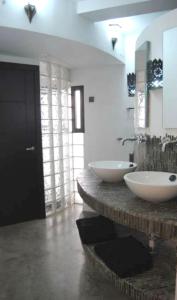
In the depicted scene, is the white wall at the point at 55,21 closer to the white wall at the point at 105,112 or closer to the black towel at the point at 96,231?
the white wall at the point at 105,112

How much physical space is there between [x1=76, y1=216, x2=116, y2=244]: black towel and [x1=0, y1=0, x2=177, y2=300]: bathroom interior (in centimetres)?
1

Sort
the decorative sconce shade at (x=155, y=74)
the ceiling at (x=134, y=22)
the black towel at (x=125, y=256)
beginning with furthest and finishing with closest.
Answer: the ceiling at (x=134, y=22) < the decorative sconce shade at (x=155, y=74) < the black towel at (x=125, y=256)

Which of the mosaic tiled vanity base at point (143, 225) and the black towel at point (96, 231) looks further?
the black towel at point (96, 231)

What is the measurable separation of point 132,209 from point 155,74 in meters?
1.24

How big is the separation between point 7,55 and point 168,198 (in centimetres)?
267

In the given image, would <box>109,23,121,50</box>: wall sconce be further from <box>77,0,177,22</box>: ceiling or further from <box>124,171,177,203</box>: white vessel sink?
<box>124,171,177,203</box>: white vessel sink

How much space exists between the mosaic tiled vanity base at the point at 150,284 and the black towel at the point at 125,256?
0.12 ft

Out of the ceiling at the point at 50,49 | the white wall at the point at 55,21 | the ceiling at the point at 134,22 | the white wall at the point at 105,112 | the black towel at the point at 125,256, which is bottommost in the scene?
the black towel at the point at 125,256

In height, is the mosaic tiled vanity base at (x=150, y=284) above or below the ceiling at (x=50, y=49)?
below

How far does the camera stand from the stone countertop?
1.46 metres

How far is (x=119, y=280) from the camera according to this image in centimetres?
174

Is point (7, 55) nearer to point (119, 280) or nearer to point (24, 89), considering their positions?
point (24, 89)

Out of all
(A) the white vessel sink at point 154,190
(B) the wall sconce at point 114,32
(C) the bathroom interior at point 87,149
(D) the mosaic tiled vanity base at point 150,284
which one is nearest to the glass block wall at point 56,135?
(C) the bathroom interior at point 87,149

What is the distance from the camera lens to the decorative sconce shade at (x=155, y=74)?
2.26 meters
